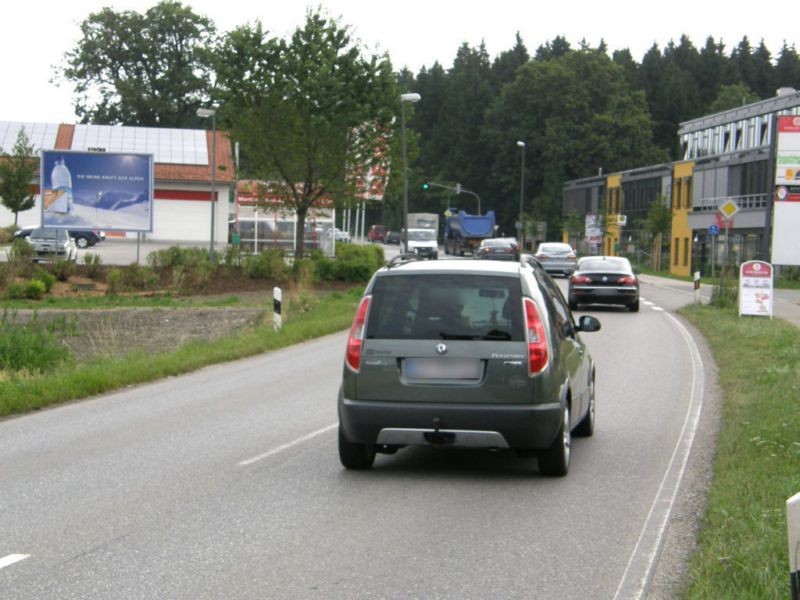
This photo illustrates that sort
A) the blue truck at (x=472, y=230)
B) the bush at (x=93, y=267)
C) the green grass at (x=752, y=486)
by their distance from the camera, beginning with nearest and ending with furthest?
the green grass at (x=752, y=486)
the bush at (x=93, y=267)
the blue truck at (x=472, y=230)

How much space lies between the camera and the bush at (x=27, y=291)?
32250 mm

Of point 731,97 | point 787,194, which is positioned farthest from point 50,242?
point 731,97

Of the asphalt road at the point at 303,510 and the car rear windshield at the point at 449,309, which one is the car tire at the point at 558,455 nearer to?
the asphalt road at the point at 303,510

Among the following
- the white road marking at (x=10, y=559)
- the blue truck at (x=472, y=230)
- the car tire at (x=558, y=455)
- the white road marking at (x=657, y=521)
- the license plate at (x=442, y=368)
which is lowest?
the white road marking at (x=10, y=559)

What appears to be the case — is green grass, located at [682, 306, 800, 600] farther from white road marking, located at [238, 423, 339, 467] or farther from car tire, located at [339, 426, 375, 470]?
white road marking, located at [238, 423, 339, 467]

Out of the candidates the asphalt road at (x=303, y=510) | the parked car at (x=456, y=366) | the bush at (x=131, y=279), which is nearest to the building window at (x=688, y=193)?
the bush at (x=131, y=279)

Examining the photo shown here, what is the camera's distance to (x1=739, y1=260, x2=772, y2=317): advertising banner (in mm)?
26844

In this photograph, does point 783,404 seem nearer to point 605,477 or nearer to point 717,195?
point 605,477

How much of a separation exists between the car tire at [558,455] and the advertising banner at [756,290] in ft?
63.1

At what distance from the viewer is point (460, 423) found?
329 inches

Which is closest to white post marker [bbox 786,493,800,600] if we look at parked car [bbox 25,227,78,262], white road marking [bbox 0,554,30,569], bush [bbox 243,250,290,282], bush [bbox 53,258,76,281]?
white road marking [bbox 0,554,30,569]

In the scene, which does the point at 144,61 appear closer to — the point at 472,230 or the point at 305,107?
the point at 472,230

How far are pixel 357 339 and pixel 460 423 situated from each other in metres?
0.99

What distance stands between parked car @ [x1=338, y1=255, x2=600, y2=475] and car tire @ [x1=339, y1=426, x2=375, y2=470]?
109 millimetres
